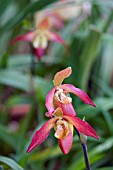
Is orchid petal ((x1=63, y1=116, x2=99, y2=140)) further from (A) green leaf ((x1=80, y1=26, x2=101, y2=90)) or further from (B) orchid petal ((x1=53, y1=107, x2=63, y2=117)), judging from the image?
(A) green leaf ((x1=80, y1=26, x2=101, y2=90))

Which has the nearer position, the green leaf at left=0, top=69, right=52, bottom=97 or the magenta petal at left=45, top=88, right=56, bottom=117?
the magenta petal at left=45, top=88, right=56, bottom=117

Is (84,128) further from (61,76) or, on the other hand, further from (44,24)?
(44,24)

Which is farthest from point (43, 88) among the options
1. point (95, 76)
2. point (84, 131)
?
point (84, 131)

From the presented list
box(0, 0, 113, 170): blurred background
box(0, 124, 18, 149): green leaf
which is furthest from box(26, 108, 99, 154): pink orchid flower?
box(0, 124, 18, 149): green leaf

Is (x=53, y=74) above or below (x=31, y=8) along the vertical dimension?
below

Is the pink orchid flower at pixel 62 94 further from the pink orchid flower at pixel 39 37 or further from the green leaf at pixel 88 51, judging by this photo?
the green leaf at pixel 88 51

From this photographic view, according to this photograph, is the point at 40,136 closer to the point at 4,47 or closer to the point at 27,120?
the point at 27,120

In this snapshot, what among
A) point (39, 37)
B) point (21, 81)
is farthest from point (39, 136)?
point (21, 81)

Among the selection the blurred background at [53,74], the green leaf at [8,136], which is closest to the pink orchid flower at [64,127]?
the blurred background at [53,74]
